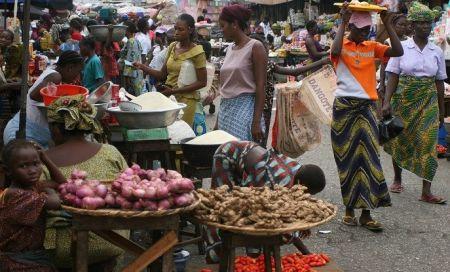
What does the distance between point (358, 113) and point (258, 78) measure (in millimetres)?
954

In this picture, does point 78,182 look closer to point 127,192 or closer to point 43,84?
point 127,192

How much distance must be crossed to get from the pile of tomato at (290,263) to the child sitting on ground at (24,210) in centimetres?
142

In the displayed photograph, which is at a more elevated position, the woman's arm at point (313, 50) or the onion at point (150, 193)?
the onion at point (150, 193)

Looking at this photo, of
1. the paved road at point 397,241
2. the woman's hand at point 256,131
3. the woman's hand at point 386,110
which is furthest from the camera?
the woman's hand at point 386,110

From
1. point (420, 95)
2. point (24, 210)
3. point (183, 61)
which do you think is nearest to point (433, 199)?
point (420, 95)

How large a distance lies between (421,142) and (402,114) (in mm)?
344

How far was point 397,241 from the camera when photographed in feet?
21.5

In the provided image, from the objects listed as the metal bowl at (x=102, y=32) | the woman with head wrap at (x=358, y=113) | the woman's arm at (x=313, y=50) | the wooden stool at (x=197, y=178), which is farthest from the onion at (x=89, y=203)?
the woman's arm at (x=313, y=50)

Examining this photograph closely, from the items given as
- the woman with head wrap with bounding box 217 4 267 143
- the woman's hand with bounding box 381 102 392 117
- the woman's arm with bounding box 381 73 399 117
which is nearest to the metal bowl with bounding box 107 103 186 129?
the woman with head wrap with bounding box 217 4 267 143

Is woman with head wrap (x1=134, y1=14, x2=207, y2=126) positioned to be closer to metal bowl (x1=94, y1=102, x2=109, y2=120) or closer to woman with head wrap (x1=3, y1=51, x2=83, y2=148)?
metal bowl (x1=94, y1=102, x2=109, y2=120)

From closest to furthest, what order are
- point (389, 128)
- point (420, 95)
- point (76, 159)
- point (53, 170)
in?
point (53, 170) → point (76, 159) → point (389, 128) → point (420, 95)

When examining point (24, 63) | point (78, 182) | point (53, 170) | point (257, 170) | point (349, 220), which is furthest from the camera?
point (349, 220)

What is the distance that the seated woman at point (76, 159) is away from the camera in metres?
4.20

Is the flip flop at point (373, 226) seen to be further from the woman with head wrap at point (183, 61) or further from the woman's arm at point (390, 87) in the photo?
the woman with head wrap at point (183, 61)
